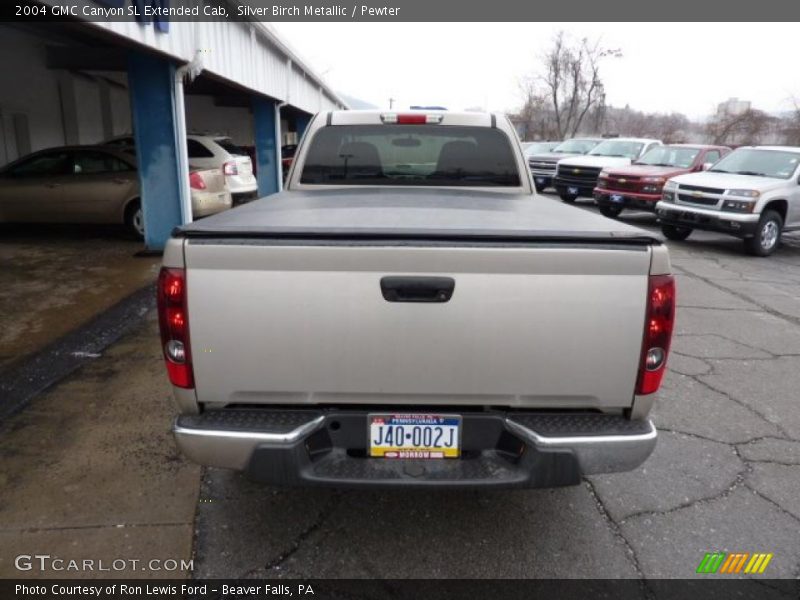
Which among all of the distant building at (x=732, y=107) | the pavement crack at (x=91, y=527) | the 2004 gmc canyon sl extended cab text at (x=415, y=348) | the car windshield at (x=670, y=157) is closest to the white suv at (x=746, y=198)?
the car windshield at (x=670, y=157)

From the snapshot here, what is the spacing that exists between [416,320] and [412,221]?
Result: 485 mm

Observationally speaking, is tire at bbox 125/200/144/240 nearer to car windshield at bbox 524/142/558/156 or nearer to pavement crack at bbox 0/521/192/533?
pavement crack at bbox 0/521/192/533

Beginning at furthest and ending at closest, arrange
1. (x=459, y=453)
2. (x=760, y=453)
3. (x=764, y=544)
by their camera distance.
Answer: (x=760, y=453) < (x=764, y=544) < (x=459, y=453)

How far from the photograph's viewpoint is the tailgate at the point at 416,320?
2.20m

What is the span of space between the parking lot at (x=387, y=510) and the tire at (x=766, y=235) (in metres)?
7.47

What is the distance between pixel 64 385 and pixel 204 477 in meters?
1.91

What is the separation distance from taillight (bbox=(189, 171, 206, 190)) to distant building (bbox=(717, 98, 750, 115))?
40751mm

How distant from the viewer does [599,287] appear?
2.20m

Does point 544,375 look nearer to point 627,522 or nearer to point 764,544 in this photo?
point 627,522

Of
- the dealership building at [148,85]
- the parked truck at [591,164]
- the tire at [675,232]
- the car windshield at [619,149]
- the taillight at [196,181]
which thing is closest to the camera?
the dealership building at [148,85]

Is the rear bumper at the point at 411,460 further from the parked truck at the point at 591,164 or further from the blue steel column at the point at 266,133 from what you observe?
the blue steel column at the point at 266,133

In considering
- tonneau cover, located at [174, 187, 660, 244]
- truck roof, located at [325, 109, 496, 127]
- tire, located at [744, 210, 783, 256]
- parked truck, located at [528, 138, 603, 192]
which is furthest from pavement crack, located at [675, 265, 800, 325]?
parked truck, located at [528, 138, 603, 192]

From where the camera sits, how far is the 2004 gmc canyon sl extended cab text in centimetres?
→ 220

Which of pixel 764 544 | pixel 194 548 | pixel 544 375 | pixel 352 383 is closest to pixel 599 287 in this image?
pixel 544 375
